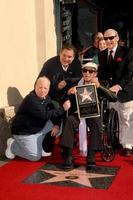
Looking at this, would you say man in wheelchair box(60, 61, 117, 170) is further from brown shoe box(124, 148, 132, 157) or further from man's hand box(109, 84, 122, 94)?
brown shoe box(124, 148, 132, 157)

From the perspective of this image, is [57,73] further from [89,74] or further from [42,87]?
[89,74]

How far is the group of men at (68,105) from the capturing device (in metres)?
5.54

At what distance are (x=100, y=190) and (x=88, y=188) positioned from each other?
0.14 metres

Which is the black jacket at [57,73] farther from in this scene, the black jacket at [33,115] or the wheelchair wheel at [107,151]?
the wheelchair wheel at [107,151]

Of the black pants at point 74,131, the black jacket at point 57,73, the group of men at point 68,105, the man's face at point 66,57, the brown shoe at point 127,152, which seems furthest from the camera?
the black jacket at point 57,73

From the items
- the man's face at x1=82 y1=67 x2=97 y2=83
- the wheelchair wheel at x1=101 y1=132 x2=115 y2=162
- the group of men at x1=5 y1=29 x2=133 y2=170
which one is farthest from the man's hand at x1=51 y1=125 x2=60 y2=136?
the man's face at x1=82 y1=67 x2=97 y2=83

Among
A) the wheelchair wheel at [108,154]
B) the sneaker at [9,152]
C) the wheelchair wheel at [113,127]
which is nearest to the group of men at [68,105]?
the sneaker at [9,152]

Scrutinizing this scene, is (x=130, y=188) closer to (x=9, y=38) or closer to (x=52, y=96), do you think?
(x=52, y=96)

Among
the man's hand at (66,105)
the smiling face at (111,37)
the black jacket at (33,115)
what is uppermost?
the smiling face at (111,37)

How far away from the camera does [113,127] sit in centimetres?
591

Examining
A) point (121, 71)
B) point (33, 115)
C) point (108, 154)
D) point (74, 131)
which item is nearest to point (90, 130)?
point (74, 131)

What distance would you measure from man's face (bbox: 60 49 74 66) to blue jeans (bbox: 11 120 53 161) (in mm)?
972

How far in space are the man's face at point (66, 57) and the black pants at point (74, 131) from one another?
914 mm

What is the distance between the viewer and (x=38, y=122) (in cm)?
597
